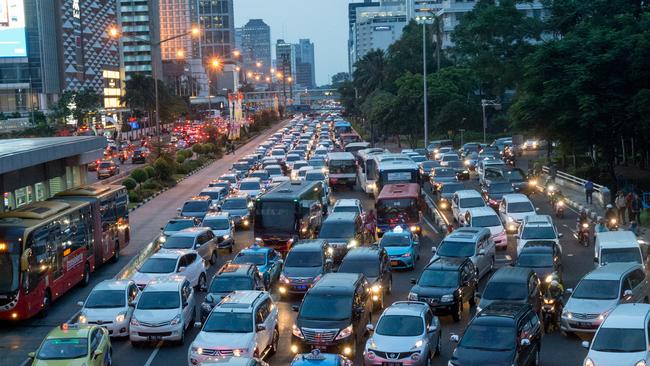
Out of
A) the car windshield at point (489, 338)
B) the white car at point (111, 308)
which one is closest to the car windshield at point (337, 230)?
the white car at point (111, 308)

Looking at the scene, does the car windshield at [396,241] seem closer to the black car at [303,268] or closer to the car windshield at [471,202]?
the black car at [303,268]

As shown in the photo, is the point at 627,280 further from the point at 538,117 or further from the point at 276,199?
the point at 538,117

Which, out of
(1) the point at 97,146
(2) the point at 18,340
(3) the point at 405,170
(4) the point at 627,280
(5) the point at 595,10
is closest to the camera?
(4) the point at 627,280

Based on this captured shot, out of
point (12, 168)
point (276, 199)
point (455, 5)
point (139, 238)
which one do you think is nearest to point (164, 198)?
point (139, 238)

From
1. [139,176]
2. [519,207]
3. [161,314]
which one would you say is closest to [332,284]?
[161,314]

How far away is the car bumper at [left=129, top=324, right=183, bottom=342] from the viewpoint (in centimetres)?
2120

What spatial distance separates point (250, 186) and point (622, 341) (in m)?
33.6

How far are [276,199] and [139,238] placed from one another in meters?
9.68

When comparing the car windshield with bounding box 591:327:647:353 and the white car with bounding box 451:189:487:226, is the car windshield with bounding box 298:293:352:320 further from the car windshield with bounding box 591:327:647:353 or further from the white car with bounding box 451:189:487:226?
the white car with bounding box 451:189:487:226

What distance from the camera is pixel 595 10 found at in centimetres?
5706

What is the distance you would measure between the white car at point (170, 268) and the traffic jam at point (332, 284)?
67mm

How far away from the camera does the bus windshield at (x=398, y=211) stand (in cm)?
3669

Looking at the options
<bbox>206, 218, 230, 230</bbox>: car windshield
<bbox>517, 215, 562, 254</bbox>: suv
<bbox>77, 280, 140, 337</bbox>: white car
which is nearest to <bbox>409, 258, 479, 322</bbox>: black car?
<bbox>517, 215, 562, 254</bbox>: suv

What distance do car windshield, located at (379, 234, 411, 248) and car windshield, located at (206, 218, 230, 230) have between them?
26.3 feet
